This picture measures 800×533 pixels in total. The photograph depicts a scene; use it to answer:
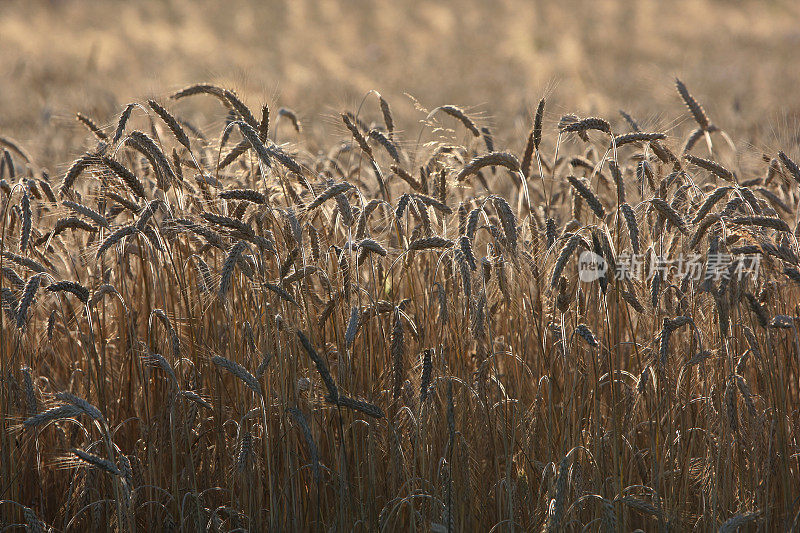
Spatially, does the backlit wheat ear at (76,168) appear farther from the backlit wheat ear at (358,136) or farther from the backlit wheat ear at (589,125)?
the backlit wheat ear at (589,125)

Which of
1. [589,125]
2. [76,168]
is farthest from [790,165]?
[76,168]

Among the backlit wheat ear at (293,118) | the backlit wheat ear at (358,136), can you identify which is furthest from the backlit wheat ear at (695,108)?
the backlit wheat ear at (293,118)

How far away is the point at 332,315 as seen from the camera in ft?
9.96

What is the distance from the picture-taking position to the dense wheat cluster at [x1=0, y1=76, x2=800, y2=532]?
8.55 ft

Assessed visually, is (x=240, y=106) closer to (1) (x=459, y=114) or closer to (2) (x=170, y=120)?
(2) (x=170, y=120)

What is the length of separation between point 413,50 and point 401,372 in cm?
2793

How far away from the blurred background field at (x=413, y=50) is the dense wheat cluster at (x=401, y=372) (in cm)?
576

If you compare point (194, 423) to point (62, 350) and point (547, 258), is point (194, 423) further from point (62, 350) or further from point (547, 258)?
point (547, 258)

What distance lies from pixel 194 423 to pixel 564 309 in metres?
1.54

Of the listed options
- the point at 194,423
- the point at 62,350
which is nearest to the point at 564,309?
the point at 194,423

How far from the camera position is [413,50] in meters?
29.2

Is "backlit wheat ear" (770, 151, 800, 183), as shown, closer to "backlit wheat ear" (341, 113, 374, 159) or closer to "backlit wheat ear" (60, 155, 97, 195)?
"backlit wheat ear" (341, 113, 374, 159)

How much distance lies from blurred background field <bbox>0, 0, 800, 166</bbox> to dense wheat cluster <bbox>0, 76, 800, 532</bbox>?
5.76 m

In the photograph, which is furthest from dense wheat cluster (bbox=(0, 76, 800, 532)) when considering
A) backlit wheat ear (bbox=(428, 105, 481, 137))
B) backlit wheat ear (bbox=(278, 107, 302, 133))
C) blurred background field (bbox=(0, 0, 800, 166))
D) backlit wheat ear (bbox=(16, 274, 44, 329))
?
blurred background field (bbox=(0, 0, 800, 166))
